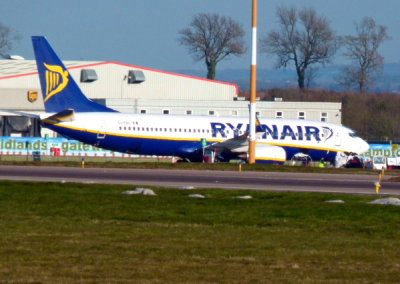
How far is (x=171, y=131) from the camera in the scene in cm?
5438

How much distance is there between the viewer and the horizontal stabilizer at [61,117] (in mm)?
50344

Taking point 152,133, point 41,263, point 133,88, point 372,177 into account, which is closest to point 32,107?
point 133,88

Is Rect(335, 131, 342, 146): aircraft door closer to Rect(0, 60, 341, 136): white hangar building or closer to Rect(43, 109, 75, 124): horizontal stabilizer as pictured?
Rect(43, 109, 75, 124): horizontal stabilizer

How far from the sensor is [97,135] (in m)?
52.0

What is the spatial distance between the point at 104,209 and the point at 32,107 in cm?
5456

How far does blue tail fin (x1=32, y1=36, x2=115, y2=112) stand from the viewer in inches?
2060

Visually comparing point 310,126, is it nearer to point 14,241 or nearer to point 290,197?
point 290,197

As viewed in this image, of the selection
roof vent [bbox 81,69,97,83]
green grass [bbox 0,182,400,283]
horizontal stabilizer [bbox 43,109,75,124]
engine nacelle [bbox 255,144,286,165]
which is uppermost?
roof vent [bbox 81,69,97,83]

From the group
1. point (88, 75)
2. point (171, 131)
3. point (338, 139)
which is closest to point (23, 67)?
point (88, 75)

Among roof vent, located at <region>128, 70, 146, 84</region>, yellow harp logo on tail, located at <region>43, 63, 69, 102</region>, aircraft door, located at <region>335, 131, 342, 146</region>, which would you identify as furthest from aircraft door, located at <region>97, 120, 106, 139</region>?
roof vent, located at <region>128, 70, 146, 84</region>

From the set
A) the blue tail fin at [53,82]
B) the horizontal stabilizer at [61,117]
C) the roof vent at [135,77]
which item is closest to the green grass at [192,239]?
the horizontal stabilizer at [61,117]

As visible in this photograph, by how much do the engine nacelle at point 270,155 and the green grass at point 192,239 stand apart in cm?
2528

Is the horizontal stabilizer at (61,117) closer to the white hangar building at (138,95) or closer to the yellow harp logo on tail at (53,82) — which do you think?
the yellow harp logo on tail at (53,82)

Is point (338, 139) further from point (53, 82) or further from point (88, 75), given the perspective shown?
point (88, 75)
